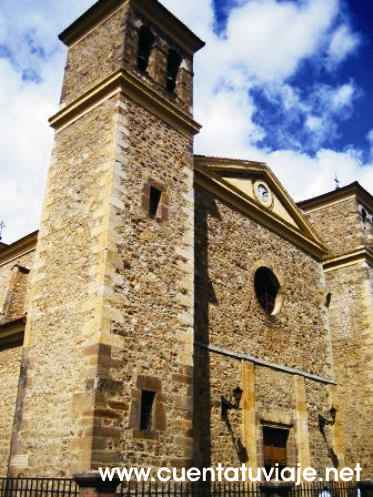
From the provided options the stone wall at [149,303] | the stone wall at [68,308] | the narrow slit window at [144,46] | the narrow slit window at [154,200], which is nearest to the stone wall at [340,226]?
the stone wall at [149,303]

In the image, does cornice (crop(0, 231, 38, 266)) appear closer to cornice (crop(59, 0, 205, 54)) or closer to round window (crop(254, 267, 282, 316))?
cornice (crop(59, 0, 205, 54))

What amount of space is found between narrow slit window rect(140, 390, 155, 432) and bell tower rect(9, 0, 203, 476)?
0.02m

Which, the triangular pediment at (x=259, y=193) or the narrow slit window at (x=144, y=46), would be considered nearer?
the narrow slit window at (x=144, y=46)

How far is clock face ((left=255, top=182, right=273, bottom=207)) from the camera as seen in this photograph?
612 inches

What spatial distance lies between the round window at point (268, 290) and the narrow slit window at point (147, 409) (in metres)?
5.82

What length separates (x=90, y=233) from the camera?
9797mm

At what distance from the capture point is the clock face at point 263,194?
15.6 metres

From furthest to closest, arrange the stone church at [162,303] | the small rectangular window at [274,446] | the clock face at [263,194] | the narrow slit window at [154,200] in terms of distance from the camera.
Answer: the clock face at [263,194], the small rectangular window at [274,446], the narrow slit window at [154,200], the stone church at [162,303]

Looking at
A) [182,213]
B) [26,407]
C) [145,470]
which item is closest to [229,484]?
[145,470]

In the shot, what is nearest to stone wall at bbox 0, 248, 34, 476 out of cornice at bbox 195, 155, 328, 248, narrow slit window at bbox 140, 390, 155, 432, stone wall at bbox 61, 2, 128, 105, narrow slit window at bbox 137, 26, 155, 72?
narrow slit window at bbox 140, 390, 155, 432

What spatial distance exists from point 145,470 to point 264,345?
565cm

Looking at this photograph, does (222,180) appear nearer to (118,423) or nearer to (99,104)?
(99,104)

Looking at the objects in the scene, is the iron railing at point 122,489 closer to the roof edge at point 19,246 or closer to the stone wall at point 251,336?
the stone wall at point 251,336

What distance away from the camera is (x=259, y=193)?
1562cm
